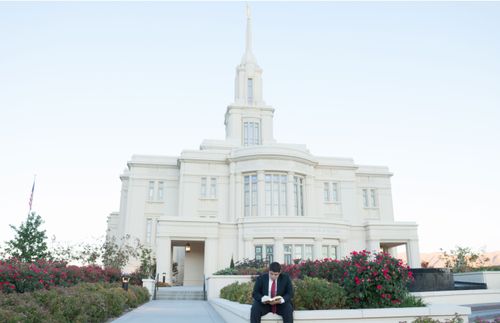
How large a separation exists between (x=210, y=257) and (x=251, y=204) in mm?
6124

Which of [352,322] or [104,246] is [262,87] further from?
[352,322]

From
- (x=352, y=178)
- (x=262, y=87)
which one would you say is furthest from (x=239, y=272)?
(x=262, y=87)

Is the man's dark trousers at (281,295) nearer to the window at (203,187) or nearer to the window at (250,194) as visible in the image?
the window at (250,194)

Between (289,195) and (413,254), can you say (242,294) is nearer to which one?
(289,195)

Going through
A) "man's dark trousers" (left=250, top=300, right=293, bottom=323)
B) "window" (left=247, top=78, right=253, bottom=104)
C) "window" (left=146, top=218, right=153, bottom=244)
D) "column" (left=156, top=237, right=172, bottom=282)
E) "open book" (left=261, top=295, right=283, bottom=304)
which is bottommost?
"man's dark trousers" (left=250, top=300, right=293, bottom=323)

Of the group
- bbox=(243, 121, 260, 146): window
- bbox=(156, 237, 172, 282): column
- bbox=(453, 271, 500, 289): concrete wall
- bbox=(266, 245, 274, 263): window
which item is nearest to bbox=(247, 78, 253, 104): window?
bbox=(243, 121, 260, 146): window

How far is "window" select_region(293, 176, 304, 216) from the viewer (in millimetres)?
32775

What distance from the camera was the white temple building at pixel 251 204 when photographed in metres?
27.8

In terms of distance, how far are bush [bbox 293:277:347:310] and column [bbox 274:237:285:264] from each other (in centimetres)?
1899

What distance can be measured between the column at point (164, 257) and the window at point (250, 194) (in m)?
7.33

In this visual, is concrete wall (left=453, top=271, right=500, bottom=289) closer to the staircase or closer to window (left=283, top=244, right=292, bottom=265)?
window (left=283, top=244, right=292, bottom=265)

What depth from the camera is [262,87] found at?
43.0 m

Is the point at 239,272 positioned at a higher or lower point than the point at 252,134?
lower

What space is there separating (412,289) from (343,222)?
14721 mm
